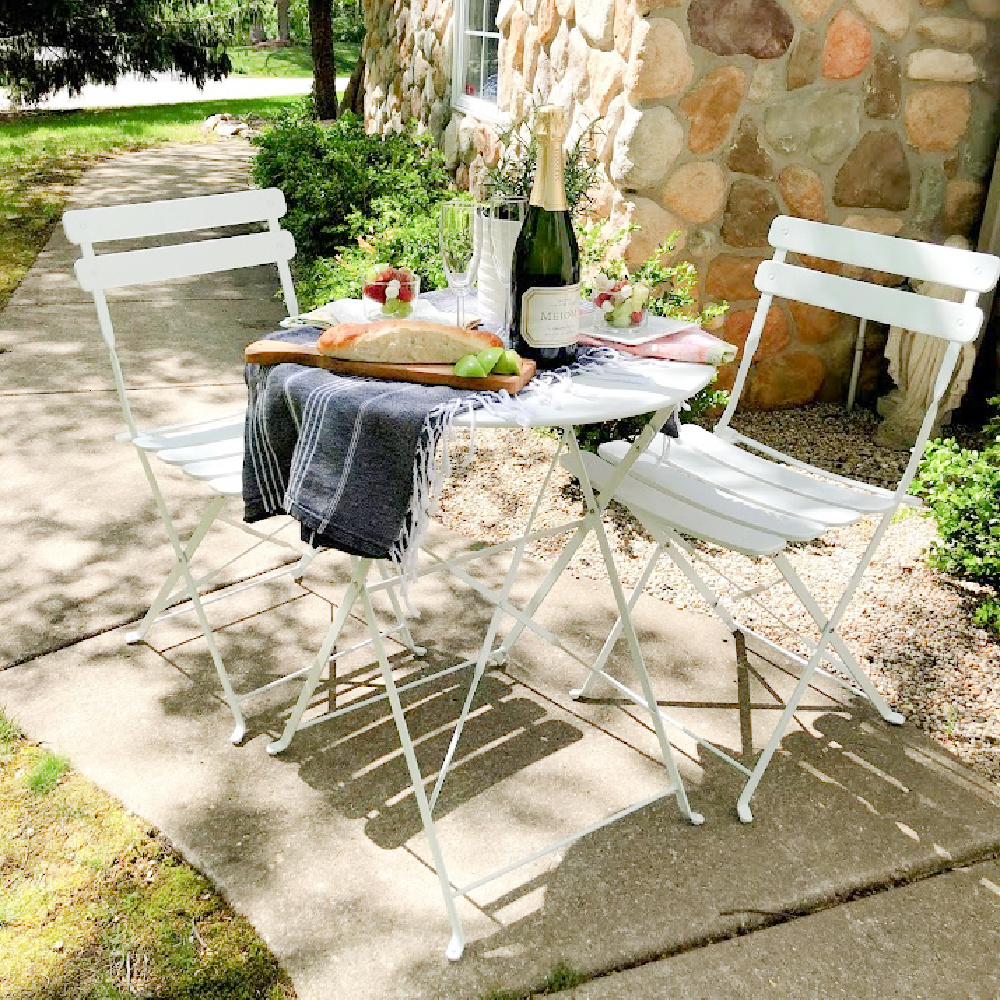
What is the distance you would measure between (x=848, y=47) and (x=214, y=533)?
3.00m

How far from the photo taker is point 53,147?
1133cm

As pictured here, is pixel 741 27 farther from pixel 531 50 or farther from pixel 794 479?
pixel 794 479

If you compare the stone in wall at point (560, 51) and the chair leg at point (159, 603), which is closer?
the chair leg at point (159, 603)

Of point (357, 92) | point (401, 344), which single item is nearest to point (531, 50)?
point (401, 344)

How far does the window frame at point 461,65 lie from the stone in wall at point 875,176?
2227 mm

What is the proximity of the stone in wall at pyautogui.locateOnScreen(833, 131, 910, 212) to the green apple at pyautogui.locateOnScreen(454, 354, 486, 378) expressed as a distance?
9.59 ft

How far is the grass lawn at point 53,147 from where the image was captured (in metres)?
7.55

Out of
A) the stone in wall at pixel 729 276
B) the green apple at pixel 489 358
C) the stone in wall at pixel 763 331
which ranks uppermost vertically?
the green apple at pixel 489 358

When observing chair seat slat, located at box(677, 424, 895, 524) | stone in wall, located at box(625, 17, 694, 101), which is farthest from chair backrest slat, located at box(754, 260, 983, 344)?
stone in wall, located at box(625, 17, 694, 101)

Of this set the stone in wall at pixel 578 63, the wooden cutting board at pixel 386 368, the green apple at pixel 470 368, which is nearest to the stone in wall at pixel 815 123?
the stone in wall at pixel 578 63

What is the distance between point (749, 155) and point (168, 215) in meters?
2.41

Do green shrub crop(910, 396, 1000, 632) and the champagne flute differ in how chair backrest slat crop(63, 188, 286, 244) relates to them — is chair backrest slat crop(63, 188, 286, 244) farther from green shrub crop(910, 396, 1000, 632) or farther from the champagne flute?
green shrub crop(910, 396, 1000, 632)

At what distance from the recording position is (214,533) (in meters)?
3.63

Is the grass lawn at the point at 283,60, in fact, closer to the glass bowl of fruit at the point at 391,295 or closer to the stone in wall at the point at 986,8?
the stone in wall at the point at 986,8
